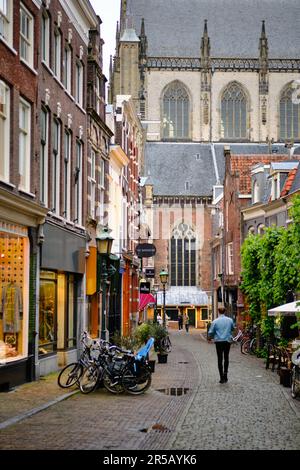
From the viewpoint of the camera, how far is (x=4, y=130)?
53.4 feet

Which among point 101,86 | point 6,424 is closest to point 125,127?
point 101,86

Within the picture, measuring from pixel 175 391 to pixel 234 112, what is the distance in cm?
6701

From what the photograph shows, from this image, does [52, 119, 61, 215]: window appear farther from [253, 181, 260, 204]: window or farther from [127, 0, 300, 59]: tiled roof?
[127, 0, 300, 59]: tiled roof

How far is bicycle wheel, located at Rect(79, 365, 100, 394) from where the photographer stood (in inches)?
615

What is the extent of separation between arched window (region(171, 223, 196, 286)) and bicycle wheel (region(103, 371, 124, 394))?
58.4 meters

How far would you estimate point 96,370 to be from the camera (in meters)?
15.7

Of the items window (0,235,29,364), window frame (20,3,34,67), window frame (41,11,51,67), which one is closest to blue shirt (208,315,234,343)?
window (0,235,29,364)

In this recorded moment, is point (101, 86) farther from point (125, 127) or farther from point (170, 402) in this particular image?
point (170, 402)

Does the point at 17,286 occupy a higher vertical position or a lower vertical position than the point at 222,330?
higher

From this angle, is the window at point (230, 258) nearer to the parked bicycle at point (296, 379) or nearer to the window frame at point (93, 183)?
the window frame at point (93, 183)

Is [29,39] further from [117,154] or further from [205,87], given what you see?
[205,87]

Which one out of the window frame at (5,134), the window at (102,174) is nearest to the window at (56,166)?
the window frame at (5,134)

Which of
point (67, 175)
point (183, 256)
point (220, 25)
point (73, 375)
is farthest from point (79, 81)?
point (220, 25)

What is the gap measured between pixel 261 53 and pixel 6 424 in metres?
75.1
